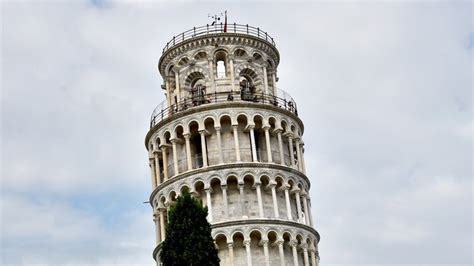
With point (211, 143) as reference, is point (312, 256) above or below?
below

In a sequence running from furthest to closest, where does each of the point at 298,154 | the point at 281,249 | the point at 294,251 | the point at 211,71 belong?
the point at 211,71
the point at 298,154
the point at 294,251
the point at 281,249

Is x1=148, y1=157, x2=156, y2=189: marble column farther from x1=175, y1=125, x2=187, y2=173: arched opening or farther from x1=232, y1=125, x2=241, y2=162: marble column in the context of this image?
x1=232, y1=125, x2=241, y2=162: marble column

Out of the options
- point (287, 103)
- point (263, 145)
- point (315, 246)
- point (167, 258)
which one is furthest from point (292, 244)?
point (167, 258)

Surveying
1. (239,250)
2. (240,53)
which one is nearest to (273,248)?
(239,250)

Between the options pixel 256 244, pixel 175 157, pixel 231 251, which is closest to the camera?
pixel 231 251

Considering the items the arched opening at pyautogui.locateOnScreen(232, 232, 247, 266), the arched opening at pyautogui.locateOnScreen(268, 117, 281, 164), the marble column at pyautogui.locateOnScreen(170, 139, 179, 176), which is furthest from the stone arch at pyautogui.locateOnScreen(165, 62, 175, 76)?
the arched opening at pyautogui.locateOnScreen(232, 232, 247, 266)

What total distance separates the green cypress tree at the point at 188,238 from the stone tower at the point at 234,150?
40.1 ft

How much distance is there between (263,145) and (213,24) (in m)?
10.8

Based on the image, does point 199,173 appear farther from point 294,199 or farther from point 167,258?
point 167,258

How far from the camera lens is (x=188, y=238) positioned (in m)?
40.4

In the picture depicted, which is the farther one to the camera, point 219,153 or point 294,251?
point 219,153

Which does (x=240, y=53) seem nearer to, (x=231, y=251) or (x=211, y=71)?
(x=211, y=71)

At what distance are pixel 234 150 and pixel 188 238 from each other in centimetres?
1621

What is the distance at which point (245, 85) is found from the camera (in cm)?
6062
